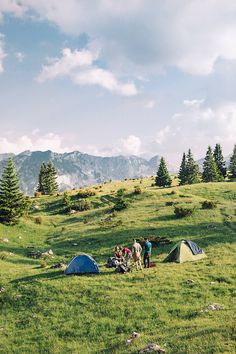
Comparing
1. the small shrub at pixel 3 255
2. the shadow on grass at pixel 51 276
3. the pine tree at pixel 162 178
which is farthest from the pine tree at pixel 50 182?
the shadow on grass at pixel 51 276

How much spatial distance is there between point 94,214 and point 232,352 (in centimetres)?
5032

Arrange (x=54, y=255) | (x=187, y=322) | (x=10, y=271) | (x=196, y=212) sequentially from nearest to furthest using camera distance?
(x=187, y=322) → (x=10, y=271) → (x=54, y=255) → (x=196, y=212)

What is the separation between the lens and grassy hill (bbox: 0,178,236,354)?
1989 centimetres

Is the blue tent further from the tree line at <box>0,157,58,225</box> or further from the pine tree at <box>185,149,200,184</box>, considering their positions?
the pine tree at <box>185,149,200,184</box>

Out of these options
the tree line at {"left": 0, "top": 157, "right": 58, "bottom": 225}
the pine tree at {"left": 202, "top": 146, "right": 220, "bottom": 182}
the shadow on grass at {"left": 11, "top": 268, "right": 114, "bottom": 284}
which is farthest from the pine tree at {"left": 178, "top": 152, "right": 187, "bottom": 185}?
the shadow on grass at {"left": 11, "top": 268, "right": 114, "bottom": 284}

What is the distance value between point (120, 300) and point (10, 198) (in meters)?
38.8

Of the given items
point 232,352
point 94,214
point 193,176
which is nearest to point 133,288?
point 232,352

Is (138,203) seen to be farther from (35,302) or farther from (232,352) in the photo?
(232,352)

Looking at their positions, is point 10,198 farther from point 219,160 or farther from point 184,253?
point 219,160

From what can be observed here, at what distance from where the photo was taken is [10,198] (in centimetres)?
6022

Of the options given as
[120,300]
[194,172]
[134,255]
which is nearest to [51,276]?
[134,255]

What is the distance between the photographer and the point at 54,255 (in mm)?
43344

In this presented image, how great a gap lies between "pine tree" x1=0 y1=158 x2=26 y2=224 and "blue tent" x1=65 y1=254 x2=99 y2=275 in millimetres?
28372

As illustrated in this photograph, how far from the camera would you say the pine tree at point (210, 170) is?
103 m
